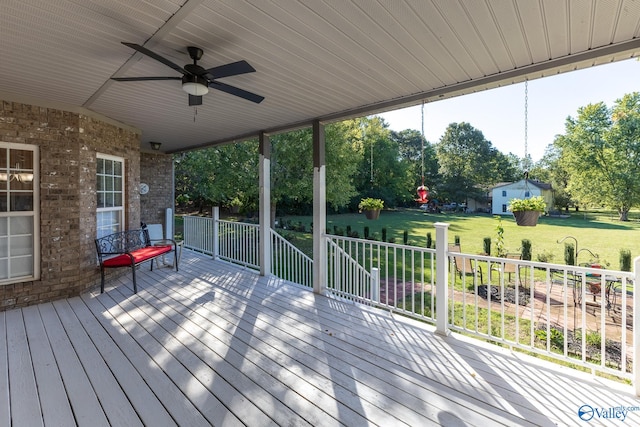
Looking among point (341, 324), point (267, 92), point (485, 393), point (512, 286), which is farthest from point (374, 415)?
point (512, 286)

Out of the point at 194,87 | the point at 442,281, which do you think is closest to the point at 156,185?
the point at 194,87

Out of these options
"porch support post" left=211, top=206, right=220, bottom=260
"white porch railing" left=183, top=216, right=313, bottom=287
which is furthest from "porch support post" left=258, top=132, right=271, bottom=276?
"porch support post" left=211, top=206, right=220, bottom=260

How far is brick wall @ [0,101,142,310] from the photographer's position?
12.3 feet

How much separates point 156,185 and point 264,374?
6869mm

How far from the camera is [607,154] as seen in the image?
19000 millimetres

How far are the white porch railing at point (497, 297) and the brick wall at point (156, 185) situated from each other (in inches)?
37.8

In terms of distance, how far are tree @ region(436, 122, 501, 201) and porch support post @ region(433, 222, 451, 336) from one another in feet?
98.3

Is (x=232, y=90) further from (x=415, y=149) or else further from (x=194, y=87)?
(x=415, y=149)

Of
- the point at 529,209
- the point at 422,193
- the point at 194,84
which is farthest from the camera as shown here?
the point at 422,193

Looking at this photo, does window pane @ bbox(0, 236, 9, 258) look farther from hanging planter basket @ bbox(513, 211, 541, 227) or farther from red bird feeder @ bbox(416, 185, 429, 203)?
hanging planter basket @ bbox(513, 211, 541, 227)

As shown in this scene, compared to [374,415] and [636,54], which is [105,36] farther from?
[636,54]

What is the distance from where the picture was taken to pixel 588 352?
12.8 feet

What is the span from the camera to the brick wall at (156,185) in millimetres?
7535

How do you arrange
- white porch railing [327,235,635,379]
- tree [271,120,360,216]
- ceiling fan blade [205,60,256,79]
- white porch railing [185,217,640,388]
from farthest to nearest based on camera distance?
tree [271,120,360,216] → white porch railing [327,235,635,379] → white porch railing [185,217,640,388] → ceiling fan blade [205,60,256,79]
